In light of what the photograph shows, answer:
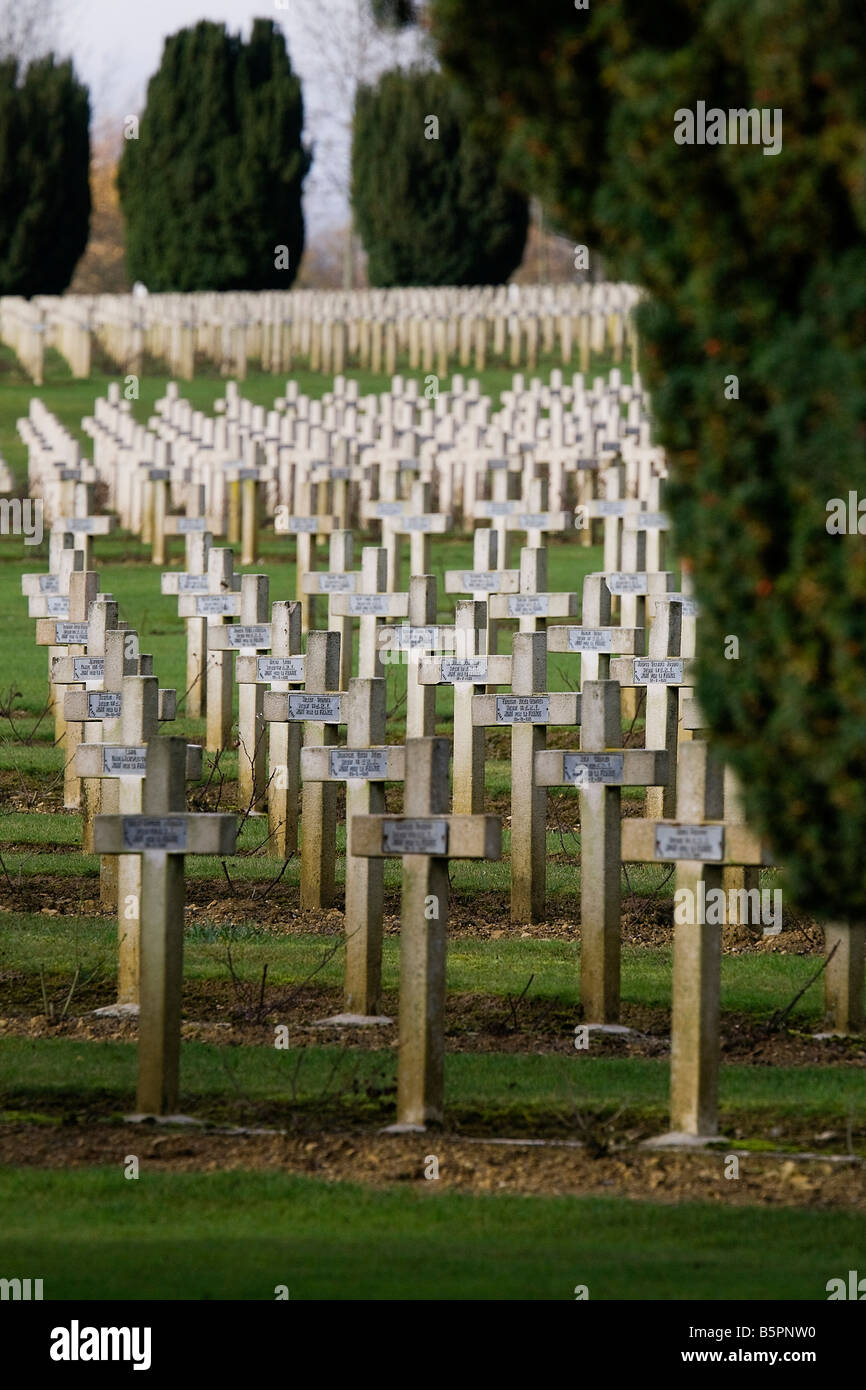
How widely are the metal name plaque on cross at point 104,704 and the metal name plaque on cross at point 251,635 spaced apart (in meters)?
3.09

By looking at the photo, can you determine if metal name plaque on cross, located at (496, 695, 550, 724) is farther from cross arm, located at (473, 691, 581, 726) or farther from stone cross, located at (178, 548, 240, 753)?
stone cross, located at (178, 548, 240, 753)

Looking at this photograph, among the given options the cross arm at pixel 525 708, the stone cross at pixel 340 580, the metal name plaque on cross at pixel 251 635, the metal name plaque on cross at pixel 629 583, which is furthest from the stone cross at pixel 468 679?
the metal name plaque on cross at pixel 629 583

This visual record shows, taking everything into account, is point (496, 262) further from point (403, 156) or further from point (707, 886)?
→ point (707, 886)

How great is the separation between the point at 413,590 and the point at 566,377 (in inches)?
1186

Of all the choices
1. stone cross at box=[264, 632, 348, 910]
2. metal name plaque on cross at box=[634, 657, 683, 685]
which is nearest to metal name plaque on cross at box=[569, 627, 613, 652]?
metal name plaque on cross at box=[634, 657, 683, 685]

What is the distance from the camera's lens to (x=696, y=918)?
24.3 feet

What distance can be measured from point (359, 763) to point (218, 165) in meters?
43.1

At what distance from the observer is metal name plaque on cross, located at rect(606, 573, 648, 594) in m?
14.8

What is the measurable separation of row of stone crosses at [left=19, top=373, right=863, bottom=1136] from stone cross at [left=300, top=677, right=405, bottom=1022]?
0.04ft

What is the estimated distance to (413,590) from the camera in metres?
12.9

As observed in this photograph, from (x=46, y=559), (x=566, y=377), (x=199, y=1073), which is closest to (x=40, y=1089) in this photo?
(x=199, y=1073)

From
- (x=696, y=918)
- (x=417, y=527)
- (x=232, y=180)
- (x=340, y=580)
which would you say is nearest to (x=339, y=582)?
(x=340, y=580)

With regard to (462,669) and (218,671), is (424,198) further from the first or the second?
(462,669)

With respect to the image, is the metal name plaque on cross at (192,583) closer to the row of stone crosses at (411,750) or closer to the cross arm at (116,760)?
the row of stone crosses at (411,750)
